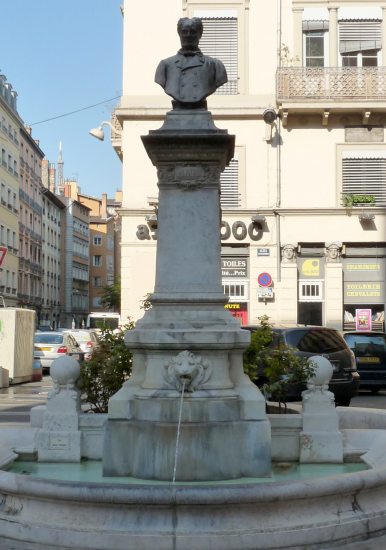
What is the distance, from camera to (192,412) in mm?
7230

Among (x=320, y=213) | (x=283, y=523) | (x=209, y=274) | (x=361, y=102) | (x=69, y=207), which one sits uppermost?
(x=69, y=207)

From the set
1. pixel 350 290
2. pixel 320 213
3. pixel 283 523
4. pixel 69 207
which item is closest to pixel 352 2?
pixel 320 213

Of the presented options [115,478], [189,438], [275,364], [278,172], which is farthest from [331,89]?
[115,478]

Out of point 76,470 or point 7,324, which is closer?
point 76,470

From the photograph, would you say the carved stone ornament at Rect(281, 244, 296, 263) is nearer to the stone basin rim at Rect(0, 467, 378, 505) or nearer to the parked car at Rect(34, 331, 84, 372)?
the parked car at Rect(34, 331, 84, 372)

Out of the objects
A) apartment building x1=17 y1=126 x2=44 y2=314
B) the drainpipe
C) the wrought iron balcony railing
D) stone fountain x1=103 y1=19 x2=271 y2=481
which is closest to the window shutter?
the wrought iron balcony railing

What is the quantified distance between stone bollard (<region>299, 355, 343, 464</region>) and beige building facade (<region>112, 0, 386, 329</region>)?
777 inches

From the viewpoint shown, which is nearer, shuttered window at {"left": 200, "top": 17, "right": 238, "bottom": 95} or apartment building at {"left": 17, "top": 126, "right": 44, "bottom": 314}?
shuttered window at {"left": 200, "top": 17, "right": 238, "bottom": 95}

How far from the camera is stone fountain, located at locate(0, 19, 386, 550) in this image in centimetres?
575

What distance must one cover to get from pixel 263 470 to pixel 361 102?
22.2m

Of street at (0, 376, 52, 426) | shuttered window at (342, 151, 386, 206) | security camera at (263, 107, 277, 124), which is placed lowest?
street at (0, 376, 52, 426)

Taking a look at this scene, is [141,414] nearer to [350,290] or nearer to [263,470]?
[263,470]

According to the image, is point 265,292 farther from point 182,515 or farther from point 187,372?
point 182,515

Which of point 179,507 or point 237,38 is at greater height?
point 237,38
